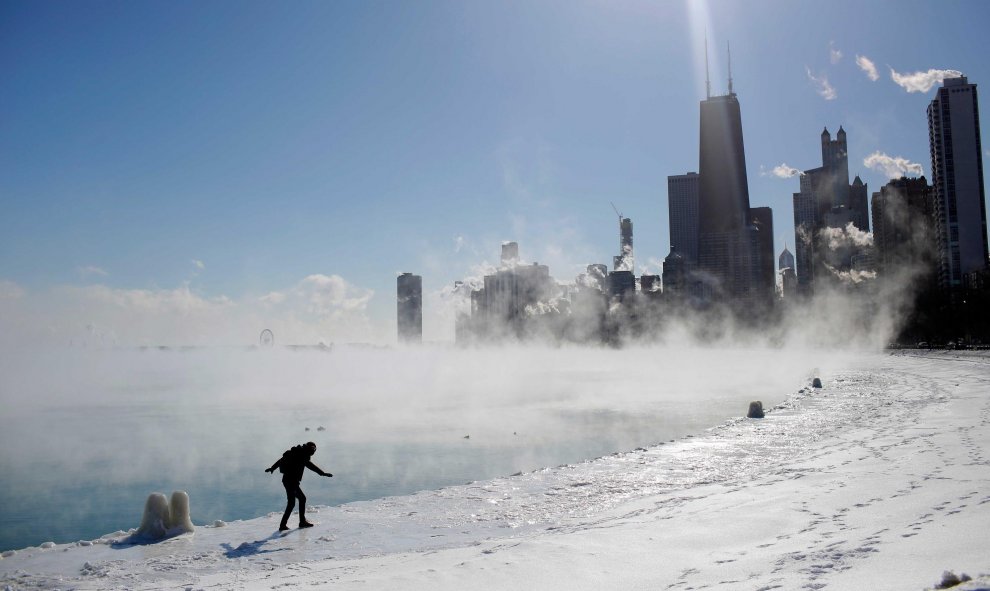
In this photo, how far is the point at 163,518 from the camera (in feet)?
55.2

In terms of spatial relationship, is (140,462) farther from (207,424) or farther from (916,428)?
(916,428)

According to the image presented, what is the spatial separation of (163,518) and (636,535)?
1140 cm

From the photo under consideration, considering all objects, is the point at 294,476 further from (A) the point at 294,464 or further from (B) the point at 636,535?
(B) the point at 636,535

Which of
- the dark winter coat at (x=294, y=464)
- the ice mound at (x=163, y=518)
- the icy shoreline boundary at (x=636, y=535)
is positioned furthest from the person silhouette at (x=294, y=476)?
the ice mound at (x=163, y=518)

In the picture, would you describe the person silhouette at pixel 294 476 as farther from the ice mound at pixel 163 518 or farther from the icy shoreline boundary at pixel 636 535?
the ice mound at pixel 163 518

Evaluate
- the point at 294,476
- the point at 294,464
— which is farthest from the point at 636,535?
the point at 294,464

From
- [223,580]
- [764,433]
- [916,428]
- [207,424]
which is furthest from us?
[207,424]

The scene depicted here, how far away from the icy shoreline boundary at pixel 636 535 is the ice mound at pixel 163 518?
2.00 ft

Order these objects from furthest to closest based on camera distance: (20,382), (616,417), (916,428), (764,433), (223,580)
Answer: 1. (20,382)
2. (616,417)
3. (764,433)
4. (916,428)
5. (223,580)

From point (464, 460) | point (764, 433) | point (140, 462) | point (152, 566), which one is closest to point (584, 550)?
point (152, 566)

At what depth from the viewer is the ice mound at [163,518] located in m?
16.5

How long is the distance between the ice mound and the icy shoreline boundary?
610mm

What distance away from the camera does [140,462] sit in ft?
108

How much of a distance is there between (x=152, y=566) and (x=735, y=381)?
7325 cm
